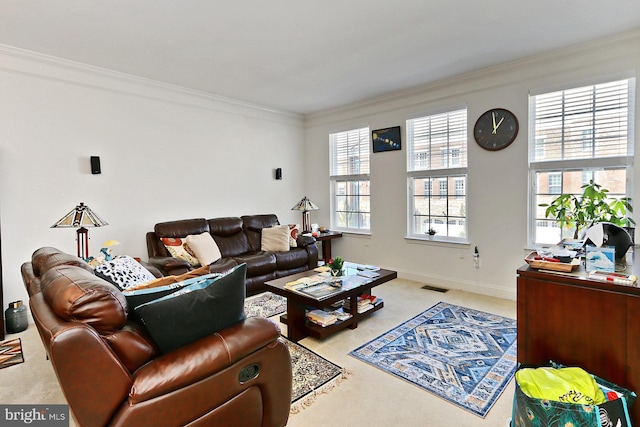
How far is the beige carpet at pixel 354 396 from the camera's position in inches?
74.5

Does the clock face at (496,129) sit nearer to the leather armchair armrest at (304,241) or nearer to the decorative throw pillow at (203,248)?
the leather armchair armrest at (304,241)

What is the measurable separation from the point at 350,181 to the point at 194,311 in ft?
14.8

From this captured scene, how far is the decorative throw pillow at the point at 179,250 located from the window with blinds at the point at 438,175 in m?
3.03

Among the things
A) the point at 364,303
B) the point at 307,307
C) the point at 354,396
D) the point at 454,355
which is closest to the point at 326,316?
the point at 307,307

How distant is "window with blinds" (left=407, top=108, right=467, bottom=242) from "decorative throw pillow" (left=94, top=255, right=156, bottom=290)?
3635 mm

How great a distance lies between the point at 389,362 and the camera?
2.51 meters

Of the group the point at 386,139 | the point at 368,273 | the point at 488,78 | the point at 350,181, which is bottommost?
the point at 368,273

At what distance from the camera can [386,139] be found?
5012 millimetres

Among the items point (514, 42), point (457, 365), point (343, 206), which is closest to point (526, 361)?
point (457, 365)

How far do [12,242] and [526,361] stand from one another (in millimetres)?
4612

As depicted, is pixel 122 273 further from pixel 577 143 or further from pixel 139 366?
pixel 577 143

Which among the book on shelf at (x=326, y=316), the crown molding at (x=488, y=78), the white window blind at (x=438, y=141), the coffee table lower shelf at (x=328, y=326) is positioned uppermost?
the crown molding at (x=488, y=78)

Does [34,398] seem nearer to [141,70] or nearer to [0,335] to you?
[0,335]

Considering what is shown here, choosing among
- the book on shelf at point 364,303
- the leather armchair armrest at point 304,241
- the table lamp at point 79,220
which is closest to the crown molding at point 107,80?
the table lamp at point 79,220
